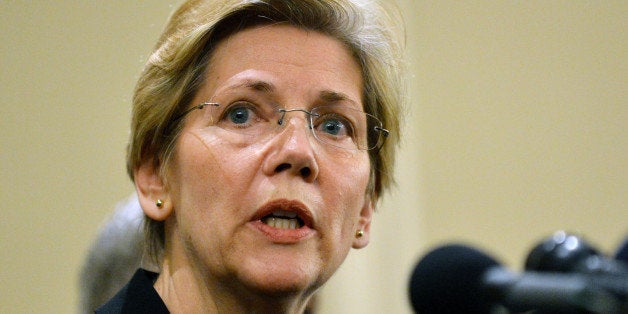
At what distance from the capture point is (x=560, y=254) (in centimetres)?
103

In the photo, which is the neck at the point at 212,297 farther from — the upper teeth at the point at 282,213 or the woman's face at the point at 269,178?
the upper teeth at the point at 282,213

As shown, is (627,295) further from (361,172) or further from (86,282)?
(86,282)

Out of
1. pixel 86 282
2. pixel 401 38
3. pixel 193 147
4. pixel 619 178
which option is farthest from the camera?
pixel 619 178

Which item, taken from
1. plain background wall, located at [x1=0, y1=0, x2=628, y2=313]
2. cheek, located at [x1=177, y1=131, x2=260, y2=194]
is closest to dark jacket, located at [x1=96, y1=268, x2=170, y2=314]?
cheek, located at [x1=177, y1=131, x2=260, y2=194]

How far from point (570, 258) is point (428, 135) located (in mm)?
3500

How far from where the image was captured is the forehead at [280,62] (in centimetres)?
184

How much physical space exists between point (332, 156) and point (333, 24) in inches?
14.2

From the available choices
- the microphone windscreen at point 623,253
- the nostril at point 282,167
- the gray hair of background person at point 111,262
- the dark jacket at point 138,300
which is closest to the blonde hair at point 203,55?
the dark jacket at point 138,300

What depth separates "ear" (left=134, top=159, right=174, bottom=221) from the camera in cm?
192

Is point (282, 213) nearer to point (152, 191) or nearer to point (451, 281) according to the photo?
point (152, 191)

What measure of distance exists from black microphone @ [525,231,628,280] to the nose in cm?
76

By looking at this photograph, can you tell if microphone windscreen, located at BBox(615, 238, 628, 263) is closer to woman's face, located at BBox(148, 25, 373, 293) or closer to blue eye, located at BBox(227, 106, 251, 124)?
woman's face, located at BBox(148, 25, 373, 293)

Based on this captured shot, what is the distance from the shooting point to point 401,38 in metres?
2.28

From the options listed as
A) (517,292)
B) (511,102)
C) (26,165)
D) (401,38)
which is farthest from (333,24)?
(511,102)
